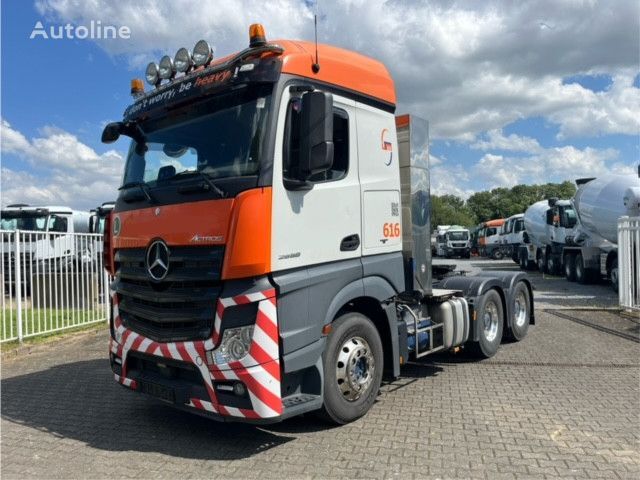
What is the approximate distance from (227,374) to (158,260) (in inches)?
45.7

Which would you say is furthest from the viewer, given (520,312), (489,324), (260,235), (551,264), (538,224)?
(538,224)

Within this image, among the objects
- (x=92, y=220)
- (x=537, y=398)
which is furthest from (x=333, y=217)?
(x=92, y=220)

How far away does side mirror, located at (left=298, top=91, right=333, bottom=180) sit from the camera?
398cm

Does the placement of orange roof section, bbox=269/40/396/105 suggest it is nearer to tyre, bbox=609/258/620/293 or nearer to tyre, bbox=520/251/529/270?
tyre, bbox=609/258/620/293

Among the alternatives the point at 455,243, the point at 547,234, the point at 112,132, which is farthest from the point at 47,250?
the point at 455,243

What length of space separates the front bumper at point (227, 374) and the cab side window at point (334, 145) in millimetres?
1047

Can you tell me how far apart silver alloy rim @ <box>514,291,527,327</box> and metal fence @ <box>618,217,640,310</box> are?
11.2ft

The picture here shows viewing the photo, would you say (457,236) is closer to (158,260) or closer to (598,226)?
(598,226)

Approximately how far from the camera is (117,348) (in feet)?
16.1

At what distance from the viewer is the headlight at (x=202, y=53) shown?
455 centimetres

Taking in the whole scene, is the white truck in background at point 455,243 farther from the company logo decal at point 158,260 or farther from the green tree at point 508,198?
the green tree at point 508,198

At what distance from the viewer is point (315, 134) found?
3994mm

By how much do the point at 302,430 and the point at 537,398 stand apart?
2592mm

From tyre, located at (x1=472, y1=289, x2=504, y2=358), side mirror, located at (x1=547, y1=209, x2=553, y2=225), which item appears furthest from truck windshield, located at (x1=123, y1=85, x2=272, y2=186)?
side mirror, located at (x1=547, y1=209, x2=553, y2=225)
